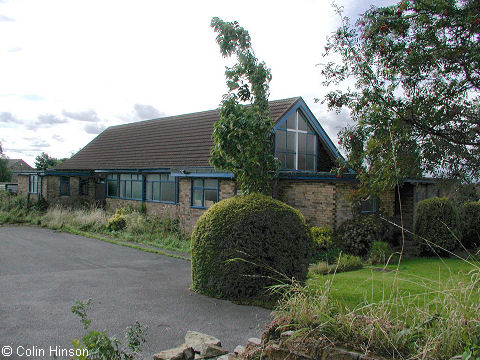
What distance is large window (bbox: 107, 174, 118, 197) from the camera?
2419 centimetres

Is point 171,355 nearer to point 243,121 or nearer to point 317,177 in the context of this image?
point 243,121

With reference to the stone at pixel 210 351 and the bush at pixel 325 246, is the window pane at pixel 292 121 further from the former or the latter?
the stone at pixel 210 351

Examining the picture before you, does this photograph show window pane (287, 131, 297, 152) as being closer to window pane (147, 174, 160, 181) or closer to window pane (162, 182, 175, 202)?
window pane (162, 182, 175, 202)

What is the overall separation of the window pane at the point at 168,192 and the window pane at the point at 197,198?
1.84 m

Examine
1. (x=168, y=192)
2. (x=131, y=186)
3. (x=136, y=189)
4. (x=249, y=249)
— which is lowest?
(x=249, y=249)

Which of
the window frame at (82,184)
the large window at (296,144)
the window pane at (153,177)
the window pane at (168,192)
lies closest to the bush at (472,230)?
the large window at (296,144)

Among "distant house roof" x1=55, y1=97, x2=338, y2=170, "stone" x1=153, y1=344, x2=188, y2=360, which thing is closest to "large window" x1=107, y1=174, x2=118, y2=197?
"distant house roof" x1=55, y1=97, x2=338, y2=170

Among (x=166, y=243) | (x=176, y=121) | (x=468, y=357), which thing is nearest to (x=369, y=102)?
(x=468, y=357)

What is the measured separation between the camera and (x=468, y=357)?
2955 millimetres

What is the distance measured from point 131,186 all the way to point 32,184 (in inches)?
328

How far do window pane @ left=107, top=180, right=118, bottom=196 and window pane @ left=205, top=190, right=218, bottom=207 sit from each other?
8.85m

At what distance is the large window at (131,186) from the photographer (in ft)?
73.0

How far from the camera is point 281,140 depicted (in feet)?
60.6

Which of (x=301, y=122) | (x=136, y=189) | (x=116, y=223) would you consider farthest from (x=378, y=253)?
(x=136, y=189)
